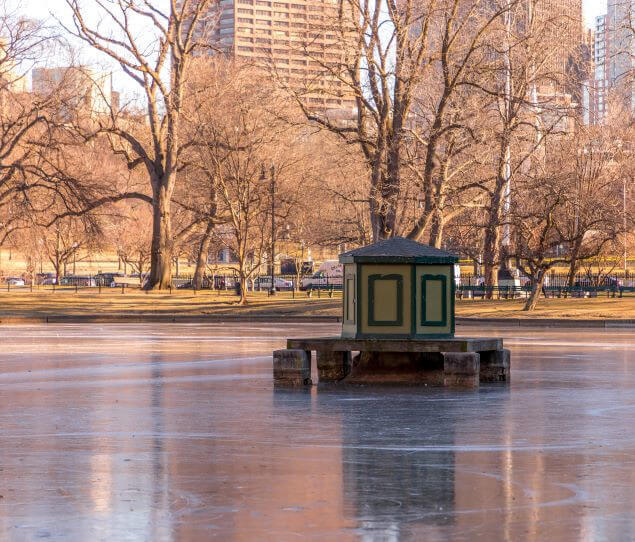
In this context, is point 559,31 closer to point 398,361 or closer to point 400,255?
point 398,361

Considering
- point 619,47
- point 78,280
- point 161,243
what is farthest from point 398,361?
point 78,280

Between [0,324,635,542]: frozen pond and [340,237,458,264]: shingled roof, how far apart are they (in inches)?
77.4

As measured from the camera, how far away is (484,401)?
15.8 meters

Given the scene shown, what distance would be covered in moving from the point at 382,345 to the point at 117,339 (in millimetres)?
15411

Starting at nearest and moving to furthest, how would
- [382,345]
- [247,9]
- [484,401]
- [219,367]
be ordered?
[484,401], [382,345], [219,367], [247,9]

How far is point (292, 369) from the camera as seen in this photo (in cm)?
1808

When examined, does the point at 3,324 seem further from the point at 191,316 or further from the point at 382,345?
the point at 382,345

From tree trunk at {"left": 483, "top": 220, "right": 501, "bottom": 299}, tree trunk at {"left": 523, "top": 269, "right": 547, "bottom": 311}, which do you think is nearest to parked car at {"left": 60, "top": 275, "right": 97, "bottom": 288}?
tree trunk at {"left": 483, "top": 220, "right": 501, "bottom": 299}

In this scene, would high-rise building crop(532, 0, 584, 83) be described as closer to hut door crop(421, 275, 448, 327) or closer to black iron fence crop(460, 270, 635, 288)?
black iron fence crop(460, 270, 635, 288)

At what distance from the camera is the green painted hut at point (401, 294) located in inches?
707

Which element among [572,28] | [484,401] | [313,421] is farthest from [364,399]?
[572,28]

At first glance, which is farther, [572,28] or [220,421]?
[572,28]

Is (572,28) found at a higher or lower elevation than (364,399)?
higher

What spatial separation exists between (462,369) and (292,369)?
2413mm
